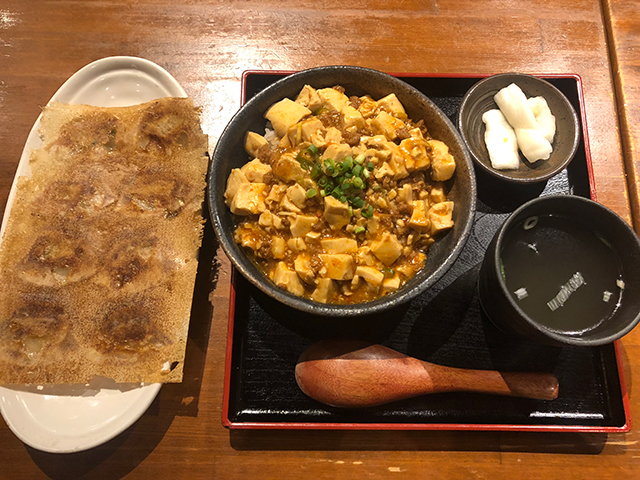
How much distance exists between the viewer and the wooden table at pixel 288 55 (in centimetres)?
225

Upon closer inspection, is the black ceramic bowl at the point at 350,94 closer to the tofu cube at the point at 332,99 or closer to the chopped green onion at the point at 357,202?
the tofu cube at the point at 332,99

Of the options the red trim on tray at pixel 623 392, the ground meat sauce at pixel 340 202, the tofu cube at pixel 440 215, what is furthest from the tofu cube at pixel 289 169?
the red trim on tray at pixel 623 392

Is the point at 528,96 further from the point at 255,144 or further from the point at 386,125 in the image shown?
the point at 255,144

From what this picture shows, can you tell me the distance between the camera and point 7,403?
6.78ft

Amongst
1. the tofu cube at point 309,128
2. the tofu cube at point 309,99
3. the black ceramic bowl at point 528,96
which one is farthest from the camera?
the black ceramic bowl at point 528,96

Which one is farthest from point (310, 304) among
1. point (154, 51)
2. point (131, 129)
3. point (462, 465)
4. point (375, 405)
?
point (154, 51)

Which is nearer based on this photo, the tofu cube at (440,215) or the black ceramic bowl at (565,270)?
the black ceramic bowl at (565,270)

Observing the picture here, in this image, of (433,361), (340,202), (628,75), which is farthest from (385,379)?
(628,75)

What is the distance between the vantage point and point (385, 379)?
204 centimetres

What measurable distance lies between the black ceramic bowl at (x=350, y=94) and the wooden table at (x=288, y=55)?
20.7 inches

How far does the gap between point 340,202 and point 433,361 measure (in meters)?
1.04

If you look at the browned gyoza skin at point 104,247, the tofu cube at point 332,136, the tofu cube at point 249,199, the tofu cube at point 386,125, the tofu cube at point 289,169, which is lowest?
the browned gyoza skin at point 104,247

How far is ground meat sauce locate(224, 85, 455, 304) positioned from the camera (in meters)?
1.96

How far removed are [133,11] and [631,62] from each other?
12.2ft
